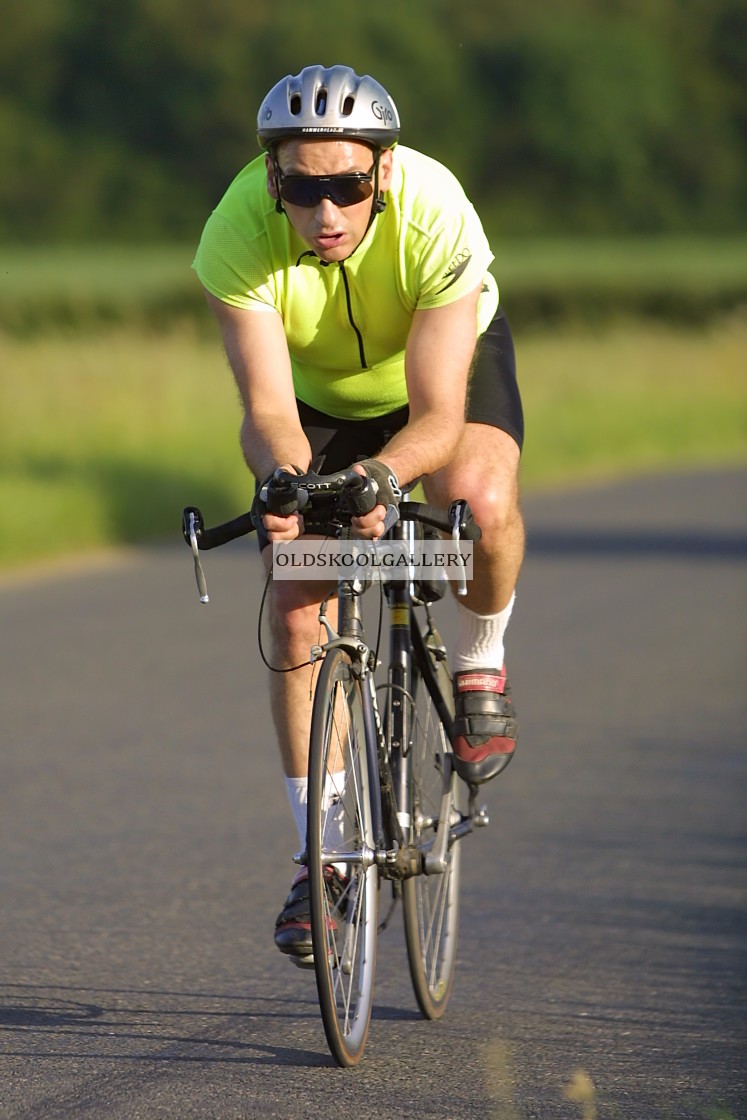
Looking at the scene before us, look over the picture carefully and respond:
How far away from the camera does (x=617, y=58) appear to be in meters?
113

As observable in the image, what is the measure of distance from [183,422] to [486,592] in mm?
17095

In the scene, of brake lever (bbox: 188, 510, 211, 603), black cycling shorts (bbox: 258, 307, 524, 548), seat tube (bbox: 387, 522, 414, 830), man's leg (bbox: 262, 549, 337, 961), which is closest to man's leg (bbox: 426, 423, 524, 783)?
black cycling shorts (bbox: 258, 307, 524, 548)

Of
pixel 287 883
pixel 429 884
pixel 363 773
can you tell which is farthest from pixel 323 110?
pixel 287 883

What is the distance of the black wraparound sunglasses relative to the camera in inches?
162

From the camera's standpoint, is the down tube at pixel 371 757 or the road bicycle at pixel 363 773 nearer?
the road bicycle at pixel 363 773

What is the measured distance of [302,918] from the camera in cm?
416

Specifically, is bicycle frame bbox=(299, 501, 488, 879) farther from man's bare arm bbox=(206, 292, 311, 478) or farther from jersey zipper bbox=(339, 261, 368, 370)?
jersey zipper bbox=(339, 261, 368, 370)

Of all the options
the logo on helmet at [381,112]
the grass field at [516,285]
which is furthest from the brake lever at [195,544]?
the grass field at [516,285]

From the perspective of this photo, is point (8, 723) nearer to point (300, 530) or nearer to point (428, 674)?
point (428, 674)

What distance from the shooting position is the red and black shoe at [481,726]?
15.5 feet

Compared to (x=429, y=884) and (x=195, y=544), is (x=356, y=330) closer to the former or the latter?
(x=195, y=544)

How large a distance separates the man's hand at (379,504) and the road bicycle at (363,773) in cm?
3

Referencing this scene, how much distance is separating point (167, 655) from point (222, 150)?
6599cm

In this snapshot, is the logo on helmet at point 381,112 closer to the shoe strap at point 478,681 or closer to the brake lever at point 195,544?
the brake lever at point 195,544
